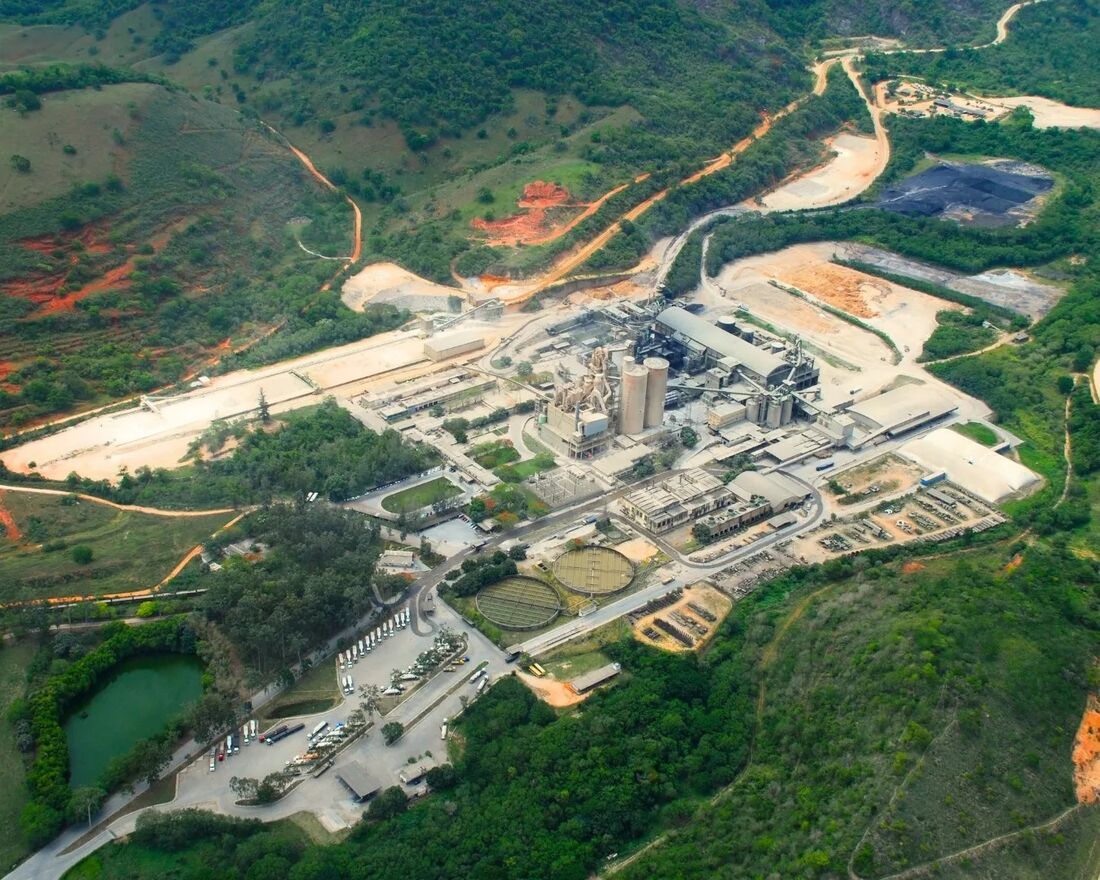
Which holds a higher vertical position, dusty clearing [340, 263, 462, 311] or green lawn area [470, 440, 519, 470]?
dusty clearing [340, 263, 462, 311]

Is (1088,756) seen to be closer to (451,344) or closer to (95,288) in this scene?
(451,344)

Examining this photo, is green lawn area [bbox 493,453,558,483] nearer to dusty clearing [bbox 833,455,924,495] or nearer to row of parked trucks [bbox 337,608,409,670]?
row of parked trucks [bbox 337,608,409,670]

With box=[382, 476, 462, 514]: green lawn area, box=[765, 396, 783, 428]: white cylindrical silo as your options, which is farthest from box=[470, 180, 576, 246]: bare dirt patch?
box=[382, 476, 462, 514]: green lawn area

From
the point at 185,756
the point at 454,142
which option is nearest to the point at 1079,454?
the point at 185,756

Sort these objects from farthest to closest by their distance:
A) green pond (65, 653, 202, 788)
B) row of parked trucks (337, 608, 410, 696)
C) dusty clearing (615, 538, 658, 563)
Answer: dusty clearing (615, 538, 658, 563) → row of parked trucks (337, 608, 410, 696) → green pond (65, 653, 202, 788)

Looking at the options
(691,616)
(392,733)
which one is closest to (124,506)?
(392,733)

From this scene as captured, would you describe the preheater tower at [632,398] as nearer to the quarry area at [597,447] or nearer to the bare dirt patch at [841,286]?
the quarry area at [597,447]

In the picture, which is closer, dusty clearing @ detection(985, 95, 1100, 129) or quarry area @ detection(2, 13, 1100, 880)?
quarry area @ detection(2, 13, 1100, 880)
